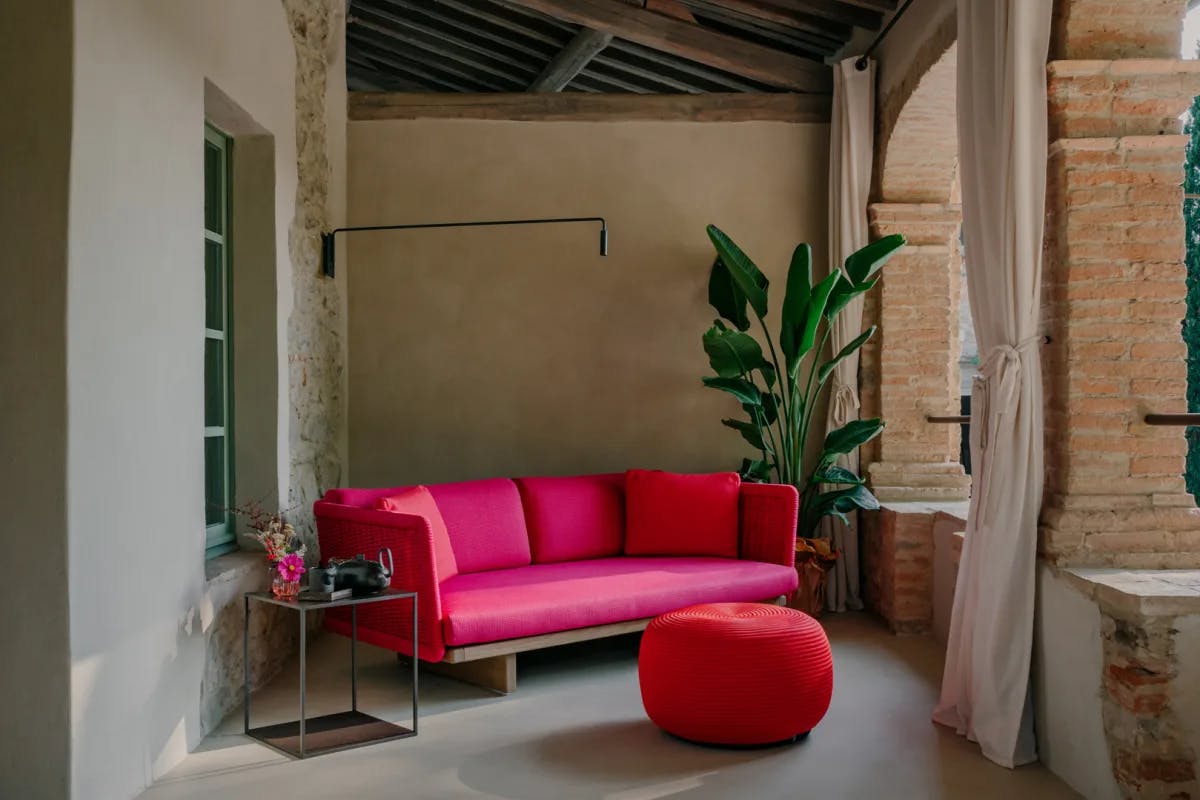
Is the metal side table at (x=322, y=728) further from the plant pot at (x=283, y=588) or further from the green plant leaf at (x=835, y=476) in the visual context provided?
the green plant leaf at (x=835, y=476)

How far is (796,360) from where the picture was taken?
570 cm

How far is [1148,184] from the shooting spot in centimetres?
358

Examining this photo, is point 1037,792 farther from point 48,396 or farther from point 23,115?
point 23,115

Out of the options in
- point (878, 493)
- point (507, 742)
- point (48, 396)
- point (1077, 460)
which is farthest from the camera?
point (878, 493)

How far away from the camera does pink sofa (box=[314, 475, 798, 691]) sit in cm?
427

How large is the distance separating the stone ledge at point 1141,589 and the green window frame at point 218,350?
3.24 m

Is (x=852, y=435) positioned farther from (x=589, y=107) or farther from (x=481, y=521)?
(x=589, y=107)

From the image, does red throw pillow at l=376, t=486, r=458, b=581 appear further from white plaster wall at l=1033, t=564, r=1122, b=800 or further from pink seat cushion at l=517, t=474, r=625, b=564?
white plaster wall at l=1033, t=564, r=1122, b=800

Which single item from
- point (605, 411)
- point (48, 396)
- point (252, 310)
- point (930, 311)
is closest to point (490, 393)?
point (605, 411)

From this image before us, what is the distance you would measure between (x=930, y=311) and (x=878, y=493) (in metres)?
1.07

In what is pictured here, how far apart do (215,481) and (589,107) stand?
3240 millimetres

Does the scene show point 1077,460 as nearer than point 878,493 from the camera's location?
Yes

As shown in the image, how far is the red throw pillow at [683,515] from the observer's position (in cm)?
546

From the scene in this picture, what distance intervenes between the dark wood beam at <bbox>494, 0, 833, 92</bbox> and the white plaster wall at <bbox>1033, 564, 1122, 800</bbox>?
3.83 meters
